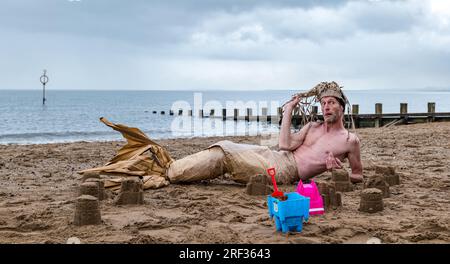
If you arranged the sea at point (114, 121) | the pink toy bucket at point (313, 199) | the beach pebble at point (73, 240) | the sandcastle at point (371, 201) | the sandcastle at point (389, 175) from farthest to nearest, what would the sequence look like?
the sea at point (114, 121) < the sandcastle at point (389, 175) < the sandcastle at point (371, 201) < the pink toy bucket at point (313, 199) < the beach pebble at point (73, 240)

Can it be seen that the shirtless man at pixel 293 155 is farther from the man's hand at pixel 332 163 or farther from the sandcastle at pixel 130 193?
the sandcastle at pixel 130 193

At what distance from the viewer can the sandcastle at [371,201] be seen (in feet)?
16.6

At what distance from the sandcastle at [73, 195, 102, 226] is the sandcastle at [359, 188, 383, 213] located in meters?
2.60

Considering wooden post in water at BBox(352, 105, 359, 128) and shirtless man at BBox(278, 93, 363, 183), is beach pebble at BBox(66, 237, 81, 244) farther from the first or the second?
wooden post in water at BBox(352, 105, 359, 128)

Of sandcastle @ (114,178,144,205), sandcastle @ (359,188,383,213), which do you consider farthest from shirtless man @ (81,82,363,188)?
sandcastle @ (359,188,383,213)

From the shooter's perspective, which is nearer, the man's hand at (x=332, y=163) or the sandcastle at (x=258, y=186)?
the sandcastle at (x=258, y=186)

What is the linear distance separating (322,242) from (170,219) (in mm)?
1508

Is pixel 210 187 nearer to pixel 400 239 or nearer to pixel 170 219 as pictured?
pixel 170 219

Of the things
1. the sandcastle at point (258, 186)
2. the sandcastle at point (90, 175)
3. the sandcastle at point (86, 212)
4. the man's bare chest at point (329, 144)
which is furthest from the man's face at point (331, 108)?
the sandcastle at point (86, 212)

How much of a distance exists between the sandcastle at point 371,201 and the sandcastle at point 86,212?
2.60 m

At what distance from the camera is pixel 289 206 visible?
4.08 m

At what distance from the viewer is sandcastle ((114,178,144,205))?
5.46 meters

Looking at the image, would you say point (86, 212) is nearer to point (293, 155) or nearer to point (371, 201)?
point (371, 201)

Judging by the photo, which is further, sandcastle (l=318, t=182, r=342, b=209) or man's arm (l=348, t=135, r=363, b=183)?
man's arm (l=348, t=135, r=363, b=183)
